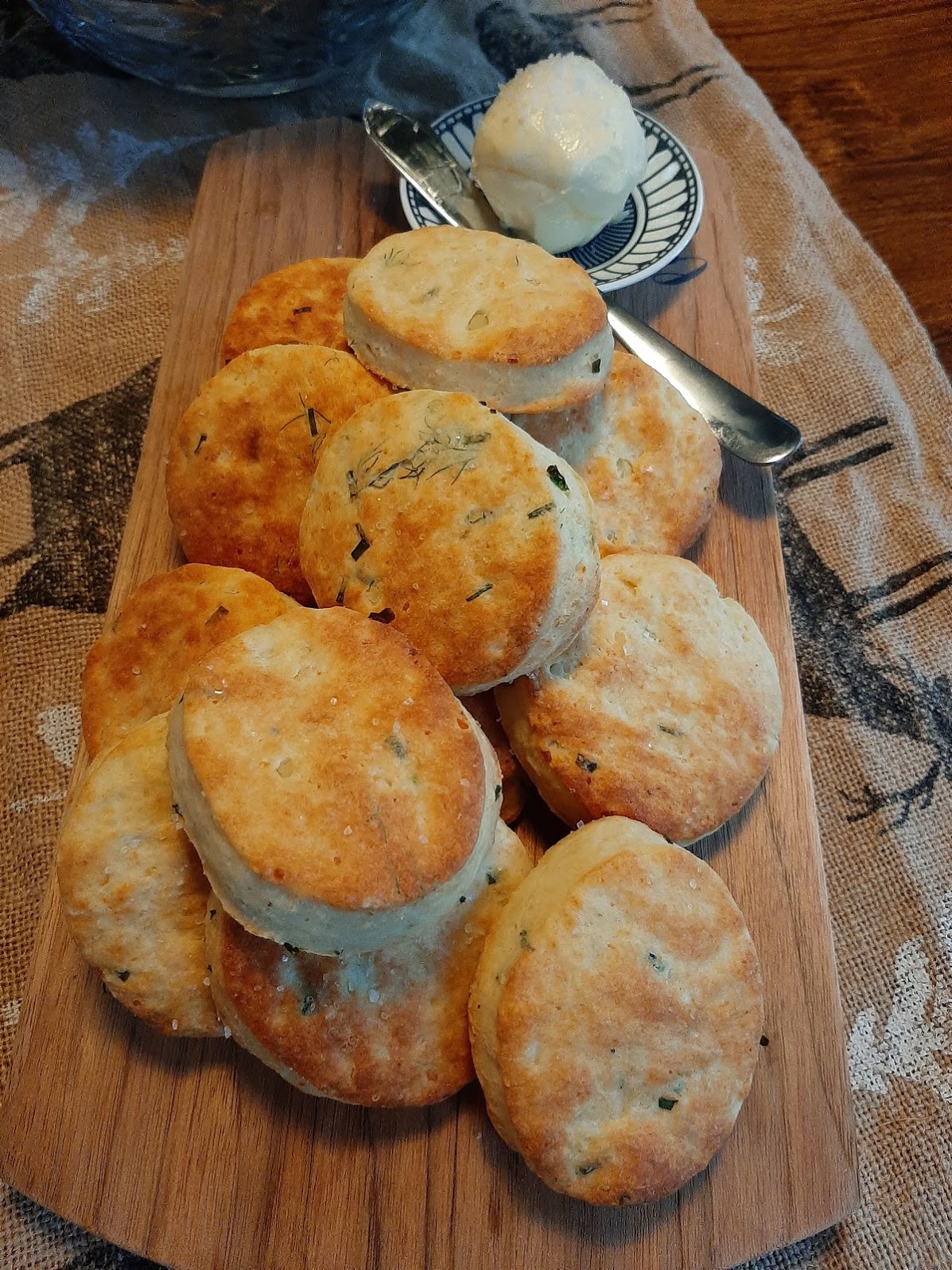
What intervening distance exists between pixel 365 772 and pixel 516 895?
28 cm

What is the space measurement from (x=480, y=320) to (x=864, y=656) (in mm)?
1073

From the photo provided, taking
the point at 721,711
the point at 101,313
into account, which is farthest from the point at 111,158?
the point at 721,711

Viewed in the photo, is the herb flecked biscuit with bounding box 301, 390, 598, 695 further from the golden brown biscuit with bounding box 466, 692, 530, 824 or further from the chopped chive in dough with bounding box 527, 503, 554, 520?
the golden brown biscuit with bounding box 466, 692, 530, 824

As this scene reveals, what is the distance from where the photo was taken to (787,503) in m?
2.05

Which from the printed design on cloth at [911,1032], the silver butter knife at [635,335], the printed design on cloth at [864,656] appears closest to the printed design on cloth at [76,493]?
the silver butter knife at [635,335]

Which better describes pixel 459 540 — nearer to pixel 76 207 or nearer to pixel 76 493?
pixel 76 493

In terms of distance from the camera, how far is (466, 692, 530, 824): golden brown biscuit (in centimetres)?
138

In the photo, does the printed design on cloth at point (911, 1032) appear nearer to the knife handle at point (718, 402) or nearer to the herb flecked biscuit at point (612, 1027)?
the herb flecked biscuit at point (612, 1027)

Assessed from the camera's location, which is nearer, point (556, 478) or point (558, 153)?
point (556, 478)

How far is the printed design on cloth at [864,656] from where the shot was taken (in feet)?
5.89

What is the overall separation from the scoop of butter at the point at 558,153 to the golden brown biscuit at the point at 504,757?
102 cm

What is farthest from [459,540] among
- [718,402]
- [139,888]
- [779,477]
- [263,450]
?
[779,477]

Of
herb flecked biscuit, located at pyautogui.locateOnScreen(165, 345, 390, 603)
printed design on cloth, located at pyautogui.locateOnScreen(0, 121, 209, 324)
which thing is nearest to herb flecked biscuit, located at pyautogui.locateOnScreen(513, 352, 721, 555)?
herb flecked biscuit, located at pyautogui.locateOnScreen(165, 345, 390, 603)

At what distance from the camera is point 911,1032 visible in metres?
1.57
